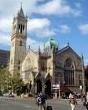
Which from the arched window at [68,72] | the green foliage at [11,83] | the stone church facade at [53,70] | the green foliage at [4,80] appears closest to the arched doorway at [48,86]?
the stone church facade at [53,70]

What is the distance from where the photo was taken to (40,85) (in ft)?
303

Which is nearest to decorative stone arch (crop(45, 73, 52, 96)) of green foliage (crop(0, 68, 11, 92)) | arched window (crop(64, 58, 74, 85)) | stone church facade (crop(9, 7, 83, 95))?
stone church facade (crop(9, 7, 83, 95))

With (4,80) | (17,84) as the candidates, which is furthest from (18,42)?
(17,84)

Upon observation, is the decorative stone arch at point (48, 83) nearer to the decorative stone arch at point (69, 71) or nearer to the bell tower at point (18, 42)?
the decorative stone arch at point (69, 71)

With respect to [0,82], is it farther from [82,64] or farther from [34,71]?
[82,64]

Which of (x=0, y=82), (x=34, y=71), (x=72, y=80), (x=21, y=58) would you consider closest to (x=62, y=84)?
(x=72, y=80)

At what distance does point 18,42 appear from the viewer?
11412 cm

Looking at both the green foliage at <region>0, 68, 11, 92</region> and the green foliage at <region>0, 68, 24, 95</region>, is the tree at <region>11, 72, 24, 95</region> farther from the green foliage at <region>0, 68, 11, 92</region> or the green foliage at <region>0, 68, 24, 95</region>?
the green foliage at <region>0, 68, 11, 92</region>

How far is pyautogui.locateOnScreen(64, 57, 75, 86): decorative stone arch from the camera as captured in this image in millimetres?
91750

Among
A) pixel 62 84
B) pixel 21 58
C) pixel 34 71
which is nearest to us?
pixel 62 84

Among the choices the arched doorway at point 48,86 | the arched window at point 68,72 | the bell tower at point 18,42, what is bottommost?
the arched doorway at point 48,86

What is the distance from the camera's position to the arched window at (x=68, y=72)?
91750 millimetres

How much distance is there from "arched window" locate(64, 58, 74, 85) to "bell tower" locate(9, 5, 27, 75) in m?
21.6

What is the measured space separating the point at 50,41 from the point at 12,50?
13810 mm
